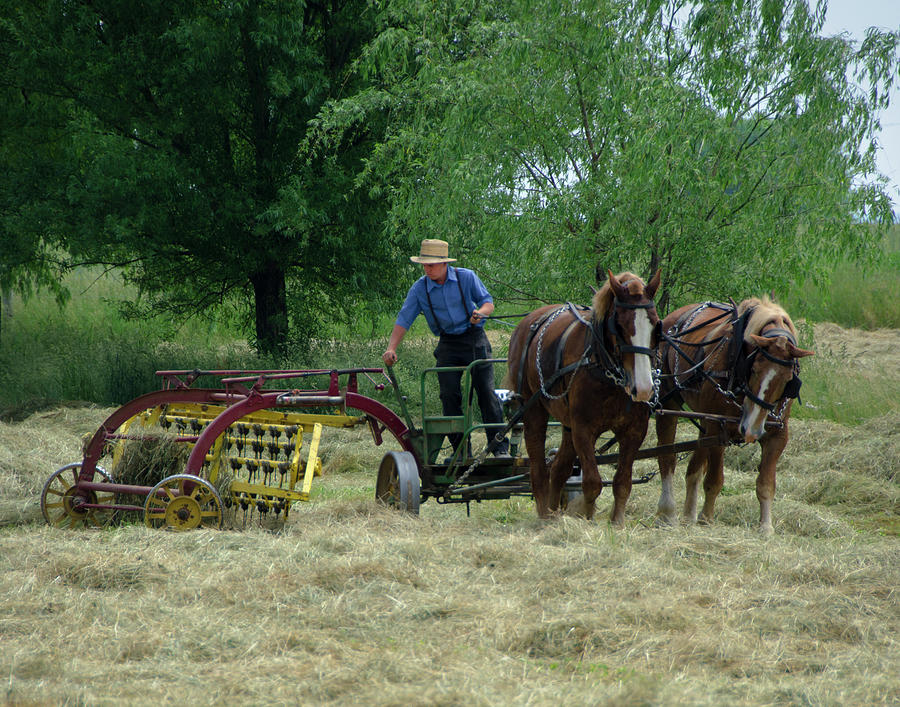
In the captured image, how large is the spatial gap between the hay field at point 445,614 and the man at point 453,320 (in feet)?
3.99

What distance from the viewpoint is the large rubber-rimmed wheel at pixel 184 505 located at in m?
5.86

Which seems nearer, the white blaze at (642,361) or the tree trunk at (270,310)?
the white blaze at (642,361)

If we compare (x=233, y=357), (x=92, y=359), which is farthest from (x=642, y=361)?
A: (x=92, y=359)

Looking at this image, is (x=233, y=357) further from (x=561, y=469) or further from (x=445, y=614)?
(x=445, y=614)

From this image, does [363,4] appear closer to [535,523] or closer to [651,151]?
[651,151]

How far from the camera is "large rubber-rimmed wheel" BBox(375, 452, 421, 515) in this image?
6293mm

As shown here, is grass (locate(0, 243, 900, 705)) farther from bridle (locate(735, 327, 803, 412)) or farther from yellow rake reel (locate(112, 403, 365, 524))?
bridle (locate(735, 327, 803, 412))

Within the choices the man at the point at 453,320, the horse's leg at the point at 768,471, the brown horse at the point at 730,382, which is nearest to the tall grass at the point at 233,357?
the brown horse at the point at 730,382

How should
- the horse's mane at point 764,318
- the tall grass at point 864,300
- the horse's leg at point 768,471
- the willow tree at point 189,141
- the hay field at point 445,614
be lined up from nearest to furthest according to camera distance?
the hay field at point 445,614 < the horse's mane at point 764,318 < the horse's leg at point 768,471 < the willow tree at point 189,141 < the tall grass at point 864,300

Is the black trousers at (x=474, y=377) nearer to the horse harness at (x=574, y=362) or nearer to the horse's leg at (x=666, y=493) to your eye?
the horse harness at (x=574, y=362)

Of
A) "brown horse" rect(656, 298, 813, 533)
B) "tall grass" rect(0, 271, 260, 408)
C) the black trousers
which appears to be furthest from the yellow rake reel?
"tall grass" rect(0, 271, 260, 408)

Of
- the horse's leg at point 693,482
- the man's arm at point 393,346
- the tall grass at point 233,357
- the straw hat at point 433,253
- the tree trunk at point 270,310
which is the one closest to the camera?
the horse's leg at point 693,482

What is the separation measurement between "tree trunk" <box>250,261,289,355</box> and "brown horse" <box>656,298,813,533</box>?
869 cm

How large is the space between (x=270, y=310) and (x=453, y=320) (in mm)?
8422
